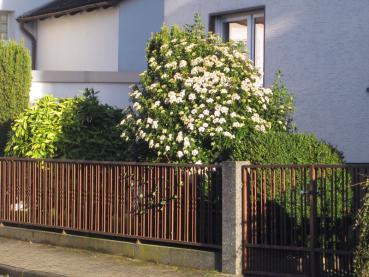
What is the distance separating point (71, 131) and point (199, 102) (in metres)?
3.28

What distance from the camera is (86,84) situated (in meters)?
18.9

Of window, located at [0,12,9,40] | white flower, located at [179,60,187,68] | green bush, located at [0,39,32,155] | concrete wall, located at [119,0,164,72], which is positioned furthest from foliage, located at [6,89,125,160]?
window, located at [0,12,9,40]

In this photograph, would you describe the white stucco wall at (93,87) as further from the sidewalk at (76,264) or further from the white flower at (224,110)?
the white flower at (224,110)

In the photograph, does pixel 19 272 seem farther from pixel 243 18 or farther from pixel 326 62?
pixel 243 18

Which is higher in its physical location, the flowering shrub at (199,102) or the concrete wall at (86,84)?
the concrete wall at (86,84)

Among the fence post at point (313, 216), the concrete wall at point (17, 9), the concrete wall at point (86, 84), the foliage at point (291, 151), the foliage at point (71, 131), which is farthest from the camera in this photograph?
the concrete wall at point (17, 9)

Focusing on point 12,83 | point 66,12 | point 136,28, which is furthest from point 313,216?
point 66,12

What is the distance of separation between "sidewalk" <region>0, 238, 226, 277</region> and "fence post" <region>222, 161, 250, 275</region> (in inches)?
9.4

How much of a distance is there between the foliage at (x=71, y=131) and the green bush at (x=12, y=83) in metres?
3.46

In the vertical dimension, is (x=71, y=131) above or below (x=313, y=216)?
above

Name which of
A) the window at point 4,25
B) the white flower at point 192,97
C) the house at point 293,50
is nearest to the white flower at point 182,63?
the white flower at point 192,97

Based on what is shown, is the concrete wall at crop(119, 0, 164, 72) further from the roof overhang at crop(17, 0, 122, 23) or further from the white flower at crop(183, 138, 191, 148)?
the white flower at crop(183, 138, 191, 148)

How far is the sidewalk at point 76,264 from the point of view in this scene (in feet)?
36.1

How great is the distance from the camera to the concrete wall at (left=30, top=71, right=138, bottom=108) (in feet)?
61.4
